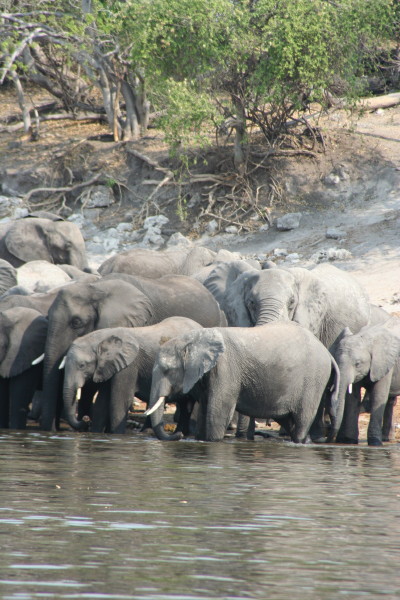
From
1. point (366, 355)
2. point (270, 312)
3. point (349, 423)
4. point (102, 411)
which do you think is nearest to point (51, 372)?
point (102, 411)

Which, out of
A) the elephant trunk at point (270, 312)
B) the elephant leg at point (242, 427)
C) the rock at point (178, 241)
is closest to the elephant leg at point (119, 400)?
the elephant leg at point (242, 427)

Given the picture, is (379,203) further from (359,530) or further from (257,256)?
(359,530)

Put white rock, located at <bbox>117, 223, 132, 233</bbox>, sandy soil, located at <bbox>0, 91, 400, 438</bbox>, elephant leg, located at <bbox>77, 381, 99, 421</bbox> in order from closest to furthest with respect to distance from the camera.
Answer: elephant leg, located at <bbox>77, 381, 99, 421</bbox>, sandy soil, located at <bbox>0, 91, 400, 438</bbox>, white rock, located at <bbox>117, 223, 132, 233</bbox>

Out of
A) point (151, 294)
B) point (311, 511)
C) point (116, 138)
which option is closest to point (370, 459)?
point (311, 511)

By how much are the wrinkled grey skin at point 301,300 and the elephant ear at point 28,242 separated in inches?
239

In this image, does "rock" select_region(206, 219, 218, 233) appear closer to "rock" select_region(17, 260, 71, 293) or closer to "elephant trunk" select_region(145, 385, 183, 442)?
"rock" select_region(17, 260, 71, 293)

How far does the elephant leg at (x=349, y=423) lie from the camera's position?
11.2 meters

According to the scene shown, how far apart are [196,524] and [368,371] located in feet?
17.3

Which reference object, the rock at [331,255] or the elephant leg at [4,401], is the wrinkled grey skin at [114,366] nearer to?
the elephant leg at [4,401]

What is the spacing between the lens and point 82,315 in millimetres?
11828

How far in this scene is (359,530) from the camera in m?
6.23

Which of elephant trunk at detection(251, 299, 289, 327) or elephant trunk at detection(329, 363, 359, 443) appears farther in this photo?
elephant trunk at detection(251, 299, 289, 327)

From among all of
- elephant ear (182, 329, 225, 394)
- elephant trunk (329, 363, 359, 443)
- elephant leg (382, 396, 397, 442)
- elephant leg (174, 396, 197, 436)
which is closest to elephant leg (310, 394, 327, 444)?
elephant trunk (329, 363, 359, 443)

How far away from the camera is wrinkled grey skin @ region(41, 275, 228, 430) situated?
1161 cm
